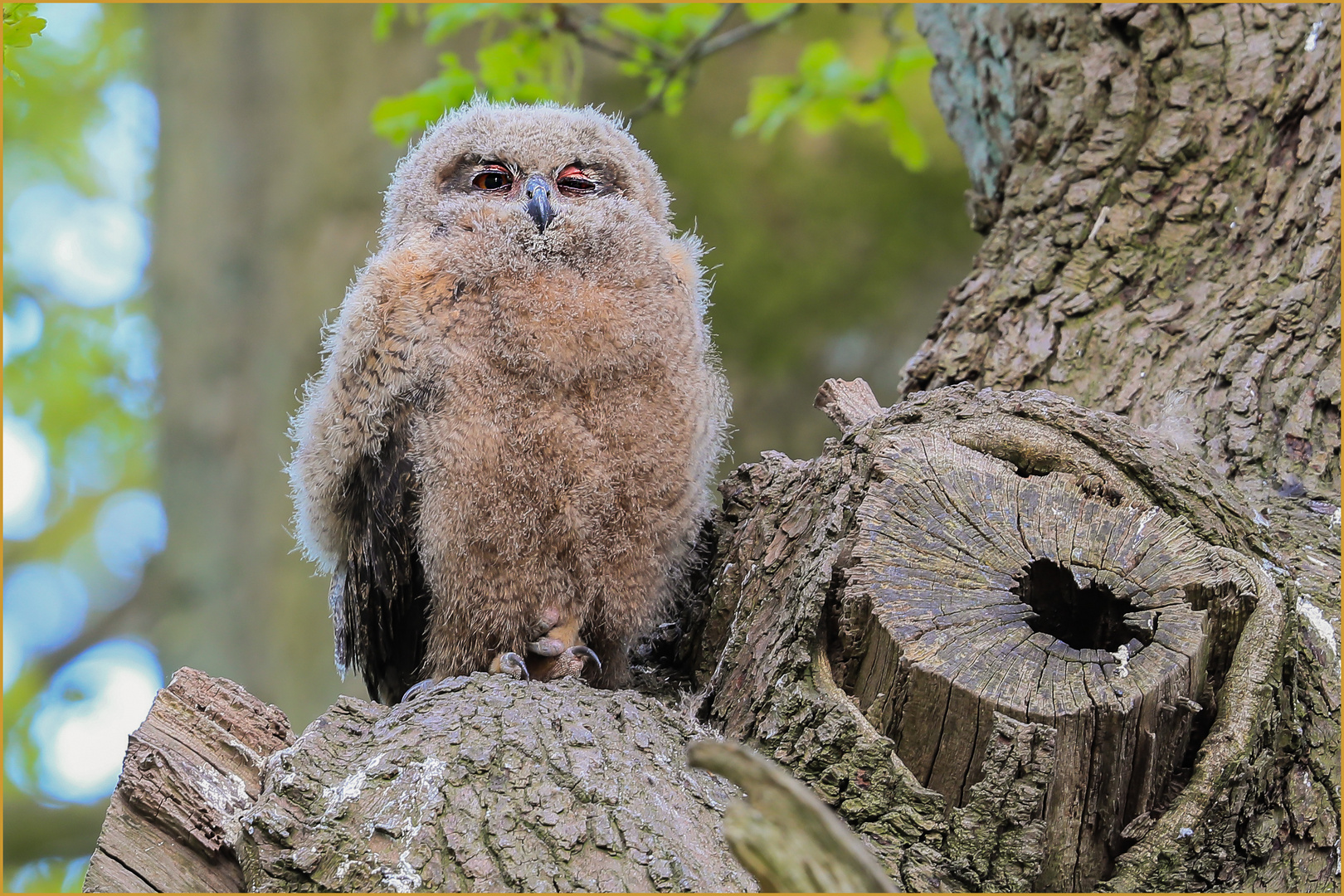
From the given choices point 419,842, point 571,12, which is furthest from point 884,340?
point 419,842

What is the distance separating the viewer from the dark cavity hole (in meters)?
2.18

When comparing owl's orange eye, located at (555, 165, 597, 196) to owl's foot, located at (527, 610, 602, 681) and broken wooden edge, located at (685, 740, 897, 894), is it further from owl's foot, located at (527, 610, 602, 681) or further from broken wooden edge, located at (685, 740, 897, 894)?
broken wooden edge, located at (685, 740, 897, 894)

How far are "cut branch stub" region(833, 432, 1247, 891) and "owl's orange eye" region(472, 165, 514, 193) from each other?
5.59 ft

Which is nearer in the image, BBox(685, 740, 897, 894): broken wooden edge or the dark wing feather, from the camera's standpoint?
BBox(685, 740, 897, 894): broken wooden edge

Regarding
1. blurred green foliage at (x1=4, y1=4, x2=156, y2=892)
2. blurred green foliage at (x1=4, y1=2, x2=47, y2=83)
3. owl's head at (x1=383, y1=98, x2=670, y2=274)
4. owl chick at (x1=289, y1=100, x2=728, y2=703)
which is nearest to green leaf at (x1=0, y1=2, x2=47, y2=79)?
blurred green foliage at (x1=4, y1=2, x2=47, y2=83)

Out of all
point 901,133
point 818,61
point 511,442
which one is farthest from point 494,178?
point 818,61

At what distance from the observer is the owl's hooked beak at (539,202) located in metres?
3.12

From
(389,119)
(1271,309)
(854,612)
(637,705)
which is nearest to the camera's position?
(854,612)

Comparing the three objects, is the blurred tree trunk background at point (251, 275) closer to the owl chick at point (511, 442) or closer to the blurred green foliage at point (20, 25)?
the owl chick at point (511, 442)

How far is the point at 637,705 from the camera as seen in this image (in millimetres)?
2404

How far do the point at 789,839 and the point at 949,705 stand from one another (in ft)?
2.66

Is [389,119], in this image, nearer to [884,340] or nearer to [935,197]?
[884,340]

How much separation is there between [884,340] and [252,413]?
4451 millimetres

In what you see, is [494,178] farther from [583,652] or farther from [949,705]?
[949,705]
